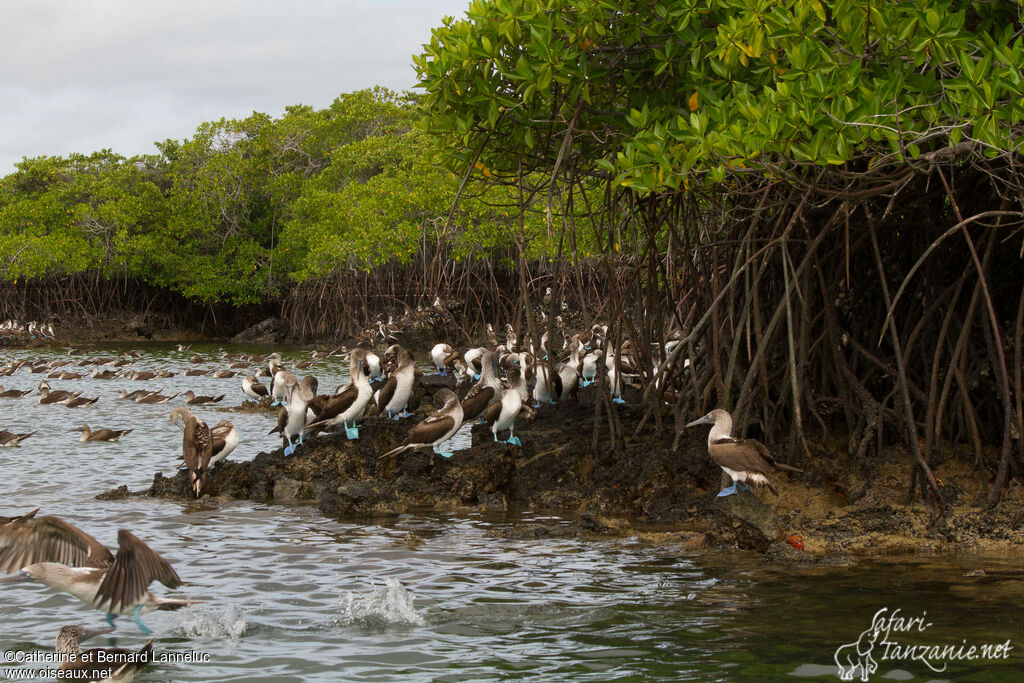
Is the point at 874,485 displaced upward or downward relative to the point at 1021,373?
downward

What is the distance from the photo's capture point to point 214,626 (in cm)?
620

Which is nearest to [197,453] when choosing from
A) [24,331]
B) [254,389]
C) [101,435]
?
[101,435]

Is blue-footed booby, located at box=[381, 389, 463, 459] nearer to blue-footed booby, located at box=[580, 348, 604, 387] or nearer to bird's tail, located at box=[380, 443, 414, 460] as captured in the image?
bird's tail, located at box=[380, 443, 414, 460]

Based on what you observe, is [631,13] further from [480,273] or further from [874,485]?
[480,273]

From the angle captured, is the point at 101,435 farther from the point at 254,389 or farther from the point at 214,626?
the point at 214,626

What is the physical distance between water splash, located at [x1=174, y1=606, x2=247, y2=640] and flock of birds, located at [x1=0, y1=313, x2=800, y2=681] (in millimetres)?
155

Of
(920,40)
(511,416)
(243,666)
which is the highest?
(920,40)

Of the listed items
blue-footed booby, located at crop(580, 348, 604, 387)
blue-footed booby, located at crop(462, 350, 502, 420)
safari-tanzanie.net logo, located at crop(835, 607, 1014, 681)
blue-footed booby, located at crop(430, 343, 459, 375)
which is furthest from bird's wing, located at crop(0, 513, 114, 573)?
blue-footed booby, located at crop(430, 343, 459, 375)

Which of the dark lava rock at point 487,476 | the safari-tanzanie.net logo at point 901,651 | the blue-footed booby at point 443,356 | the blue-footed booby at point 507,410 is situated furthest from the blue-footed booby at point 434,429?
the blue-footed booby at point 443,356

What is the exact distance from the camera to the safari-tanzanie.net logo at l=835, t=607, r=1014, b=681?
212 inches

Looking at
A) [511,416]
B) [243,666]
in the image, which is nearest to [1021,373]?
[511,416]

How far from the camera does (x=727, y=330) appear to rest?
9695 mm

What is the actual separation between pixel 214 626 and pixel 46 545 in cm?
103

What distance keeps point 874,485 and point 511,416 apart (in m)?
3.97
